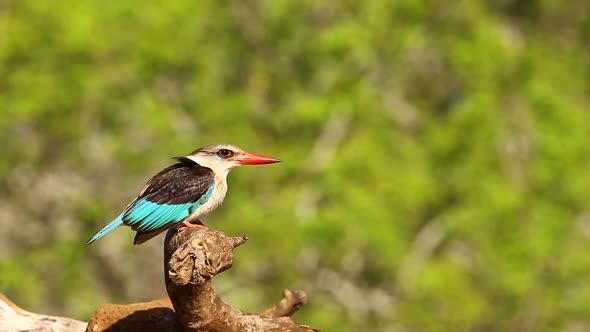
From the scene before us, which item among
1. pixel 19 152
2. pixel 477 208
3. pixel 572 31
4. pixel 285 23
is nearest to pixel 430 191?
pixel 477 208

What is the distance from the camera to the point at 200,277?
7.55 metres

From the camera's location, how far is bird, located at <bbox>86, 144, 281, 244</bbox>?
919 centimetres

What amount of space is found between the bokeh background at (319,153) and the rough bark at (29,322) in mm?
14989

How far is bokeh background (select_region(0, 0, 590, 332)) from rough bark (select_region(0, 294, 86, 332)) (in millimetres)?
14989

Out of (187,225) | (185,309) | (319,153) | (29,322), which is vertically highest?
(319,153)

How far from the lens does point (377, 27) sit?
33.8 m

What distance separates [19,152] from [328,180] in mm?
7538

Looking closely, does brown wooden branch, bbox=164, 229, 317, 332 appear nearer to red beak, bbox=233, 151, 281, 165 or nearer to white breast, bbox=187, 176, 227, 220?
white breast, bbox=187, 176, 227, 220

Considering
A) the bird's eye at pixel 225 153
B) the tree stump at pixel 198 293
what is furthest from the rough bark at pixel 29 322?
the bird's eye at pixel 225 153

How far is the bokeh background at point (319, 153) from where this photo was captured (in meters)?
26.7

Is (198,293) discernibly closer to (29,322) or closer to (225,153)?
(29,322)

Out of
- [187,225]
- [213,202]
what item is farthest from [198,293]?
[213,202]

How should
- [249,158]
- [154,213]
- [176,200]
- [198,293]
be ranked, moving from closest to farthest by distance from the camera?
[198,293] < [154,213] < [176,200] < [249,158]

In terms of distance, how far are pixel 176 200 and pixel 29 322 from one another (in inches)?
62.5
